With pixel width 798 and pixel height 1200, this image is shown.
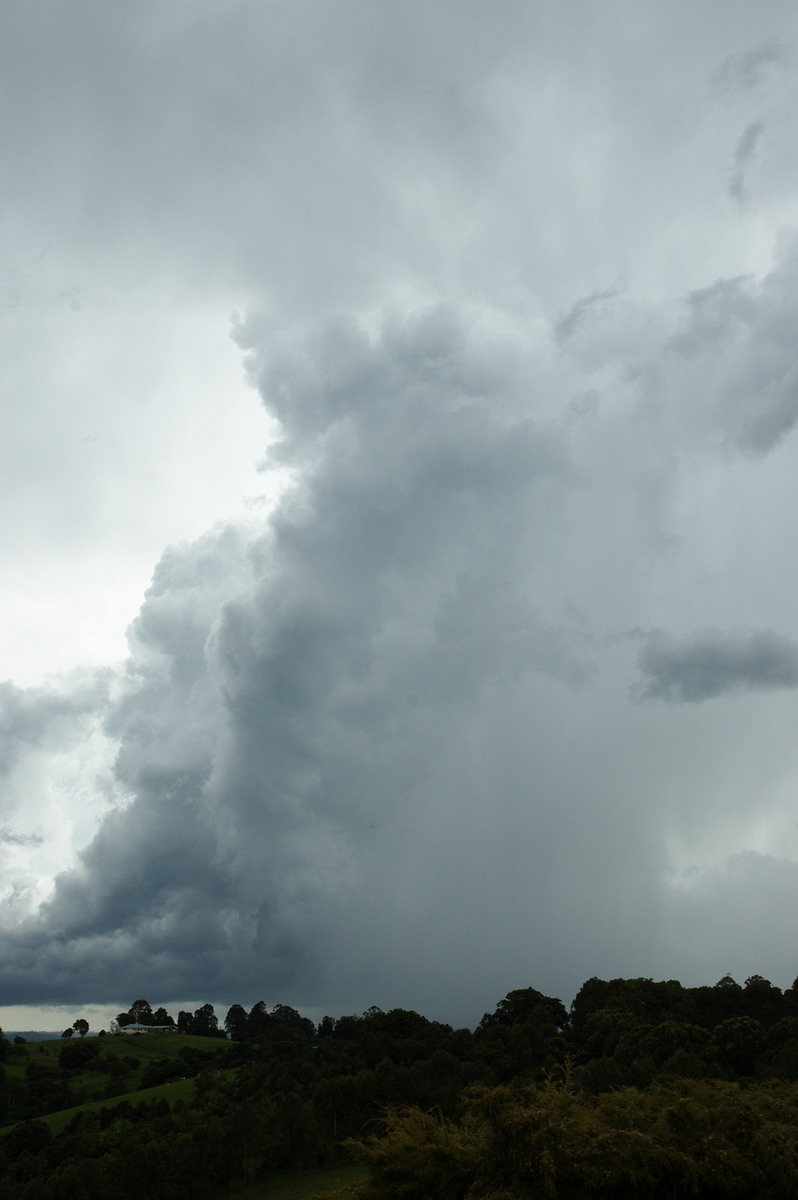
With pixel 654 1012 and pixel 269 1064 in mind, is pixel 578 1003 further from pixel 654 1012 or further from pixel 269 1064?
pixel 269 1064

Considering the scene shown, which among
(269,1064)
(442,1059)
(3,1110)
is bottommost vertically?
(3,1110)

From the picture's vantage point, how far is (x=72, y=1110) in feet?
433

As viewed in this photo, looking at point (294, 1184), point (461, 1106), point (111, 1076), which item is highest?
point (461, 1106)

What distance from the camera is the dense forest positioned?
3309 centimetres

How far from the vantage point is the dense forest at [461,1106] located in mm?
33094

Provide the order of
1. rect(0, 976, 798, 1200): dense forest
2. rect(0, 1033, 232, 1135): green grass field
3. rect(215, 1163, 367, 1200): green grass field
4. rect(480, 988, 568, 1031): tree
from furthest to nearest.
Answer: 1. rect(480, 988, 568, 1031): tree
2. rect(0, 1033, 232, 1135): green grass field
3. rect(215, 1163, 367, 1200): green grass field
4. rect(0, 976, 798, 1200): dense forest

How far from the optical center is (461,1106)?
54531 mm

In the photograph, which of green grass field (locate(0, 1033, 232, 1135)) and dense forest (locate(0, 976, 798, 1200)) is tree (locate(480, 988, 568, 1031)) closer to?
dense forest (locate(0, 976, 798, 1200))

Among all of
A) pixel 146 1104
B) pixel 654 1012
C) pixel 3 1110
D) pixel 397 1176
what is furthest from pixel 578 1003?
pixel 397 1176

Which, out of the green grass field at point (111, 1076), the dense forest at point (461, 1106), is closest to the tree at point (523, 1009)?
the dense forest at point (461, 1106)

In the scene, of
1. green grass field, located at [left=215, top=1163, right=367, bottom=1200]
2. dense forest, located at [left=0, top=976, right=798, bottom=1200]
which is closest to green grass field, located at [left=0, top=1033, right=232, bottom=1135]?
dense forest, located at [left=0, top=976, right=798, bottom=1200]

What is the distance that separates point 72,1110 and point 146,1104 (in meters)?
29.4

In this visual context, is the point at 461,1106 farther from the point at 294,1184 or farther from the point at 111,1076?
the point at 111,1076

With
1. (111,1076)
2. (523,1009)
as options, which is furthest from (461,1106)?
(111,1076)
